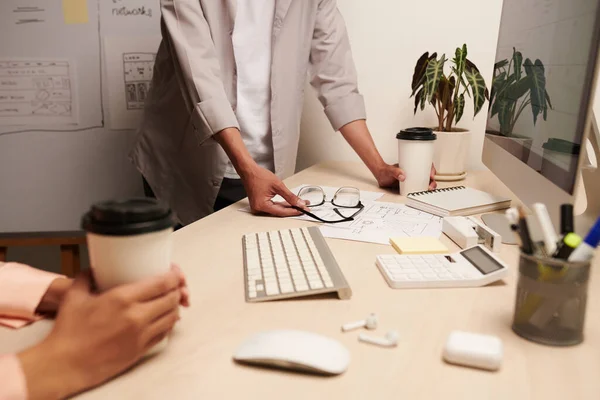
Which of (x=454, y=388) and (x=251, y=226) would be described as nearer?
(x=454, y=388)

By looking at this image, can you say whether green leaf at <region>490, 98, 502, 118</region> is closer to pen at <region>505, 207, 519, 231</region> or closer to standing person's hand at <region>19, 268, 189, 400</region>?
pen at <region>505, 207, 519, 231</region>

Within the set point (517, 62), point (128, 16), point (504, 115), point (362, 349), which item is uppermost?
point (128, 16)

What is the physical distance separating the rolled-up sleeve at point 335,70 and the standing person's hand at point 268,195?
45cm

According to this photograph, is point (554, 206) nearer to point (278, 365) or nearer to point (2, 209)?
point (278, 365)

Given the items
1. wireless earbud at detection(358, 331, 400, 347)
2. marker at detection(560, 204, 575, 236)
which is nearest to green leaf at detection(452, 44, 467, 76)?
marker at detection(560, 204, 575, 236)

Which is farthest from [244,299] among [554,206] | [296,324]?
[554,206]

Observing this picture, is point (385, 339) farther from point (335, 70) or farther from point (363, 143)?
point (335, 70)

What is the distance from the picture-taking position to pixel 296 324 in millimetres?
596

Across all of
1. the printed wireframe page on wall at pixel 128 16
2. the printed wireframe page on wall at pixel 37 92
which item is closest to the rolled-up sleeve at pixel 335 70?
the printed wireframe page on wall at pixel 128 16

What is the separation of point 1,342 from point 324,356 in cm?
36

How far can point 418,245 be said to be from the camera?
0.83 meters

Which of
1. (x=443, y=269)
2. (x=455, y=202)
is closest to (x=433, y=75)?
(x=455, y=202)

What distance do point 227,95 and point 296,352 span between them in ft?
3.52

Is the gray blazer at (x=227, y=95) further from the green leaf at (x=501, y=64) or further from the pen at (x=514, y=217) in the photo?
the pen at (x=514, y=217)
